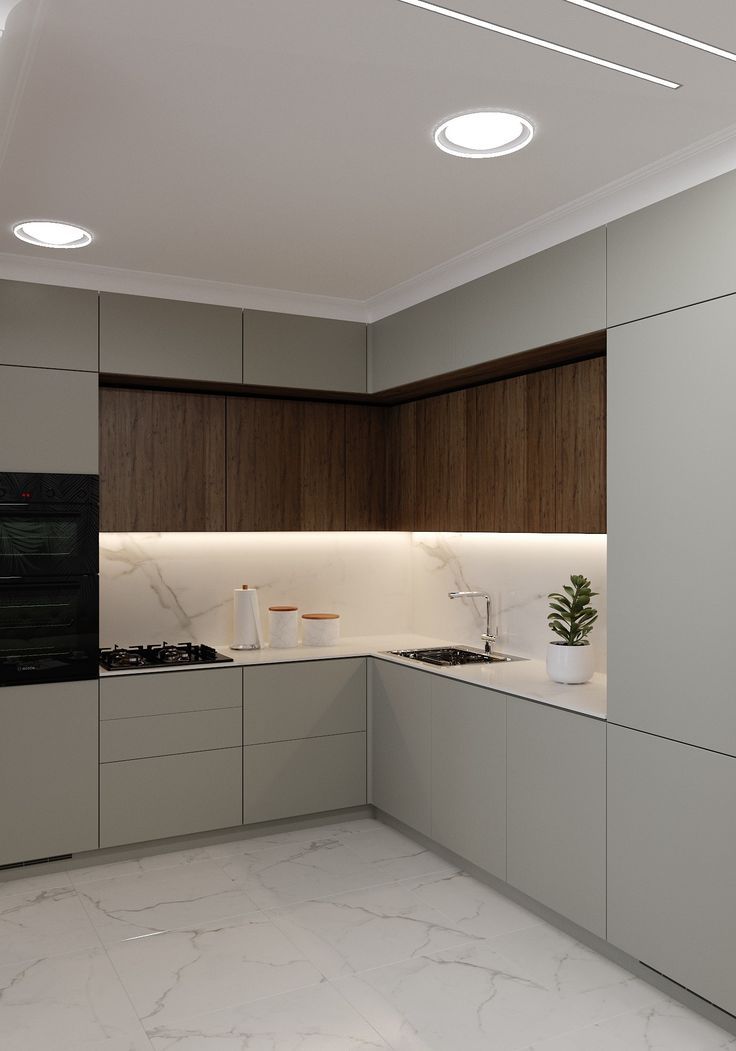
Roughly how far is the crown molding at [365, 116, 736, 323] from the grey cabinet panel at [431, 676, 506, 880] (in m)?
1.72

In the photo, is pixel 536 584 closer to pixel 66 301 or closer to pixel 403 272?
pixel 403 272

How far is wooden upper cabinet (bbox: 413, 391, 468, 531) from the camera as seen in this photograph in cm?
421

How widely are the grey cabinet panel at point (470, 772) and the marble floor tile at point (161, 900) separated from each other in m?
0.89

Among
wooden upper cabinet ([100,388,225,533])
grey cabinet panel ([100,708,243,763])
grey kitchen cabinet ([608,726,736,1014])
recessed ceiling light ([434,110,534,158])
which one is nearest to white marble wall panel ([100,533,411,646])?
wooden upper cabinet ([100,388,225,533])

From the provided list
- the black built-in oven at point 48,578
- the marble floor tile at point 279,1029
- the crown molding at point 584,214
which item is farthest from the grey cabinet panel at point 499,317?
the marble floor tile at point 279,1029

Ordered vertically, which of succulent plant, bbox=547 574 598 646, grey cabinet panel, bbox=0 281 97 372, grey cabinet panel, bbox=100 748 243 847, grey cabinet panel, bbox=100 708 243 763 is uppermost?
grey cabinet panel, bbox=0 281 97 372

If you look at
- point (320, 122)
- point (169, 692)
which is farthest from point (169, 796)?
point (320, 122)

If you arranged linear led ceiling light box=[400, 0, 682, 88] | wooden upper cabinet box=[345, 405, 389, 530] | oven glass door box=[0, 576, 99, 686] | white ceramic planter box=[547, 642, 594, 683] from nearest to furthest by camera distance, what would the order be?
linear led ceiling light box=[400, 0, 682, 88] → white ceramic planter box=[547, 642, 594, 683] → oven glass door box=[0, 576, 99, 686] → wooden upper cabinet box=[345, 405, 389, 530]

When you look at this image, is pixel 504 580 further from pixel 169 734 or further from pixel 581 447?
pixel 169 734

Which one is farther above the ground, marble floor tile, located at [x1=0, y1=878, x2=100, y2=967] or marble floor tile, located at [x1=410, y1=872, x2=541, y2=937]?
marble floor tile, located at [x1=410, y1=872, x2=541, y2=937]

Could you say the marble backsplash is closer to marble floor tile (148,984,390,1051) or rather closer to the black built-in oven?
the black built-in oven

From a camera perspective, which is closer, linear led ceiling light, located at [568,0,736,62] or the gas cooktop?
linear led ceiling light, located at [568,0,736,62]

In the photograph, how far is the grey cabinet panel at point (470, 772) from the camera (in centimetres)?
346

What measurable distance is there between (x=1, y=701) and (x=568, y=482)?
246 centimetres
